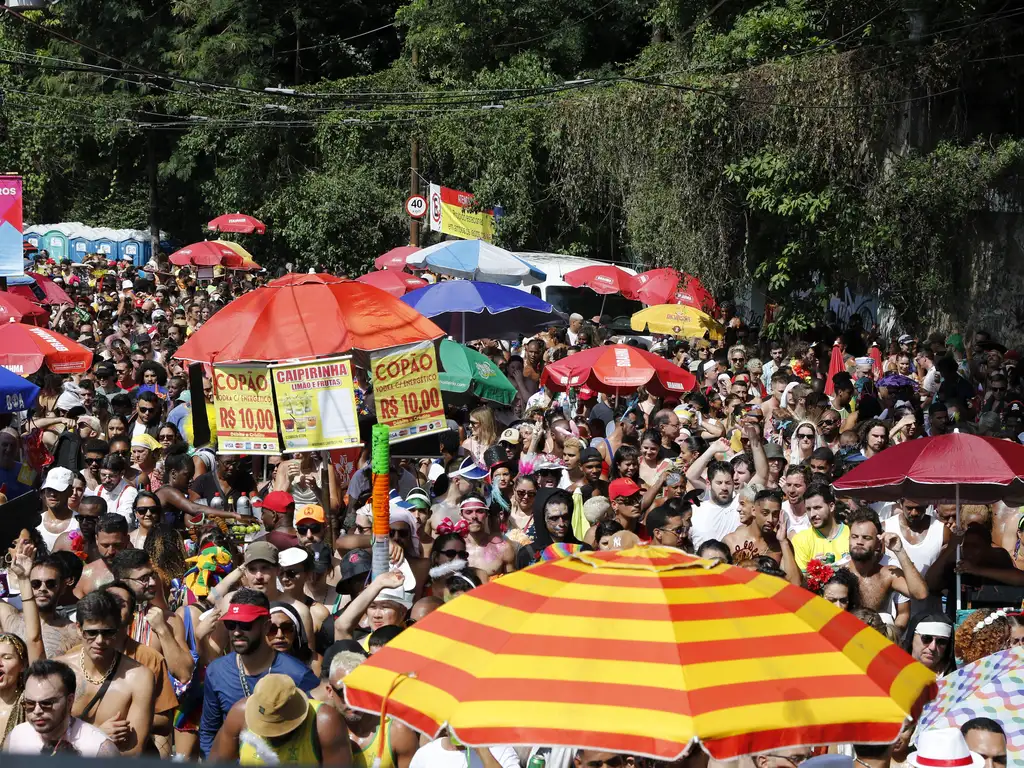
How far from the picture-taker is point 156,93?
48719 mm

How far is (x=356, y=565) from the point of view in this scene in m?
7.88

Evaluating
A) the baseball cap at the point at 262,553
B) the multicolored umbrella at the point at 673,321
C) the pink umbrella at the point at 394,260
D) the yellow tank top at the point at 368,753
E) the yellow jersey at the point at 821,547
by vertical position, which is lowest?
the pink umbrella at the point at 394,260

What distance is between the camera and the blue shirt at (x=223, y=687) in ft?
20.2

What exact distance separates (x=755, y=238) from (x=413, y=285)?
19.2 ft

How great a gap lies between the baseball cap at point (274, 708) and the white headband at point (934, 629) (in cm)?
313

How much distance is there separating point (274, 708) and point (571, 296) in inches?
877

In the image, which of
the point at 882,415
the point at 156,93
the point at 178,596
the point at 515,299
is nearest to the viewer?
the point at 178,596

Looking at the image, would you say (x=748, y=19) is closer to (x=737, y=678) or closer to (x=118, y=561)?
(x=118, y=561)

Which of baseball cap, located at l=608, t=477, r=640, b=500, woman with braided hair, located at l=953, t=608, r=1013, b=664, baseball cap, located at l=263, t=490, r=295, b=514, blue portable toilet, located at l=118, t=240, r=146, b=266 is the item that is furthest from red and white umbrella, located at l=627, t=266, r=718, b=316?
blue portable toilet, located at l=118, t=240, r=146, b=266

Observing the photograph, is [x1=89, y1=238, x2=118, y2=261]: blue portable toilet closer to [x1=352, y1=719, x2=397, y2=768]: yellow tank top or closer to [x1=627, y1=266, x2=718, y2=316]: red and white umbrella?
[x1=627, y1=266, x2=718, y2=316]: red and white umbrella

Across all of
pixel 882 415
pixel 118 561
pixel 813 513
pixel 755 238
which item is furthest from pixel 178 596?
pixel 755 238

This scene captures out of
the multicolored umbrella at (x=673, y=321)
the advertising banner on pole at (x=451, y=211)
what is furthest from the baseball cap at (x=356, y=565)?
the advertising banner on pole at (x=451, y=211)

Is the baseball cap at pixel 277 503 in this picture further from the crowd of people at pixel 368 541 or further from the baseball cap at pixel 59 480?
the baseball cap at pixel 59 480

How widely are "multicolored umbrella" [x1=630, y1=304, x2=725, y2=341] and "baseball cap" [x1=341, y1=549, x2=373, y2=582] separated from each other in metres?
12.4
